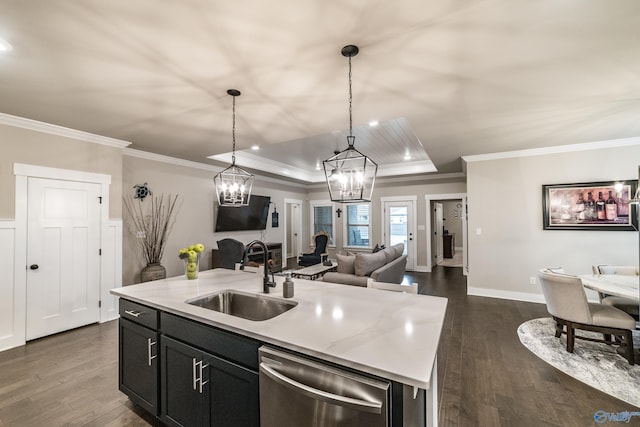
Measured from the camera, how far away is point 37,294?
3305mm

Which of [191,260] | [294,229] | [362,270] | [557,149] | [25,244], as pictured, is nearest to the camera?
[191,260]

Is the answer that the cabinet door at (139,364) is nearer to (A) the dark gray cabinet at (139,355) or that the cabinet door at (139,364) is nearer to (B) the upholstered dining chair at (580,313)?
(A) the dark gray cabinet at (139,355)

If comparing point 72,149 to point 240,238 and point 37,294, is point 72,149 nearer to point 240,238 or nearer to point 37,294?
point 37,294

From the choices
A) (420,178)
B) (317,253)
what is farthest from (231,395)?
(420,178)

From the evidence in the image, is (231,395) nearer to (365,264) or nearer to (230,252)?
(365,264)

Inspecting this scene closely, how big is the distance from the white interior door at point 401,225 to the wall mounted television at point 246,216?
3.40 metres

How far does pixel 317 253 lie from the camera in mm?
7223

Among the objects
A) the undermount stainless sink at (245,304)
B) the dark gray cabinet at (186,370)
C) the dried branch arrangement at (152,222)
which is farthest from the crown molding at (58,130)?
the undermount stainless sink at (245,304)

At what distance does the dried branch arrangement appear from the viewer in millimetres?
4609

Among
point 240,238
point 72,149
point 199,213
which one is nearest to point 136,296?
point 72,149

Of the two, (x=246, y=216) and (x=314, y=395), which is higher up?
(x=246, y=216)

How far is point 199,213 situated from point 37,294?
2.79 metres

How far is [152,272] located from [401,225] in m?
6.01

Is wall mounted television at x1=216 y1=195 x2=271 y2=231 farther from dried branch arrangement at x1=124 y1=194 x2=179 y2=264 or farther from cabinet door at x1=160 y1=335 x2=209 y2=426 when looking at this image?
cabinet door at x1=160 y1=335 x2=209 y2=426
